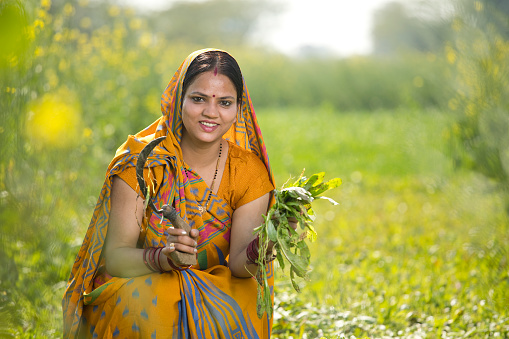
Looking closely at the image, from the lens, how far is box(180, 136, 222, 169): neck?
2.41 m

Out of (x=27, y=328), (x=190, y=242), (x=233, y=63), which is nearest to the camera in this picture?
(x=190, y=242)

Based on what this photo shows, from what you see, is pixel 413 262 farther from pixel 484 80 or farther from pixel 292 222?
pixel 292 222

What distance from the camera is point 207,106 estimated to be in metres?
2.28

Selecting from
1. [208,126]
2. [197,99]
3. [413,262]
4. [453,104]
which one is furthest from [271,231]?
[413,262]

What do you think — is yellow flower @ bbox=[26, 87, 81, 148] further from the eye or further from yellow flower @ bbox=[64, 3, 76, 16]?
the eye

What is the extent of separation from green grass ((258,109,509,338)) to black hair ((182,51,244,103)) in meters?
0.91

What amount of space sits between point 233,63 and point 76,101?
247 cm

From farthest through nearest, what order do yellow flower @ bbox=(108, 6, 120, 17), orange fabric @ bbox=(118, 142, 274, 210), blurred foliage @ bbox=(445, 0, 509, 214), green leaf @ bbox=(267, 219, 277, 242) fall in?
yellow flower @ bbox=(108, 6, 120, 17) → blurred foliage @ bbox=(445, 0, 509, 214) → orange fabric @ bbox=(118, 142, 274, 210) → green leaf @ bbox=(267, 219, 277, 242)

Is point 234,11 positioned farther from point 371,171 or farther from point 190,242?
point 190,242

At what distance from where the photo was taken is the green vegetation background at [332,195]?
6.89 ft

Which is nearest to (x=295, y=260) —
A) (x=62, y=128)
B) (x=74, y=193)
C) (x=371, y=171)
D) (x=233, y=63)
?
(x=233, y=63)

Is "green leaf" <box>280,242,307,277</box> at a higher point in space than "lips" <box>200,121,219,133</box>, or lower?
lower

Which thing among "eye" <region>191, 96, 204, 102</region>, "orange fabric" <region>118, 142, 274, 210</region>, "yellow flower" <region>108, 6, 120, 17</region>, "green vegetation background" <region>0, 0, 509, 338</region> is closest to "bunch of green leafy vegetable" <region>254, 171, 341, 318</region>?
"orange fabric" <region>118, 142, 274, 210</region>

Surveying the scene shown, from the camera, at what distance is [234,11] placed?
148ft
